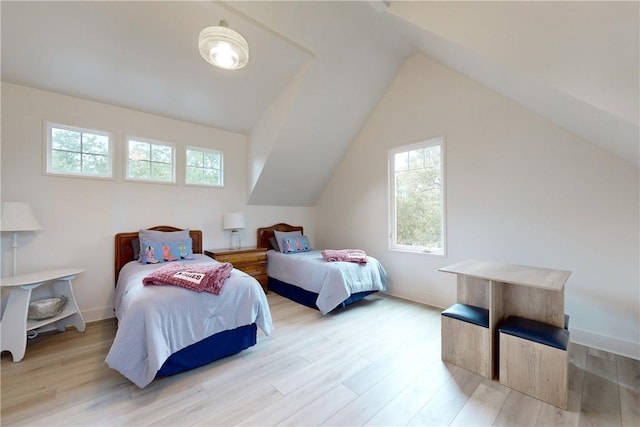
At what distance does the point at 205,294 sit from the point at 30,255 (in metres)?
2.19

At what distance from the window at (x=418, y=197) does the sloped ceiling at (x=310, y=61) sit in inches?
38.9

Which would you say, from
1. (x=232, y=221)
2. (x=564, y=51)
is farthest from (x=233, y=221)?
(x=564, y=51)

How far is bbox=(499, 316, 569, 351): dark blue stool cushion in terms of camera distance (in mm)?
1757

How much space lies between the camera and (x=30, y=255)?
109 inches

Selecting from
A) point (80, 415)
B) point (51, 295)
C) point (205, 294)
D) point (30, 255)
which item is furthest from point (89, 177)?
point (80, 415)

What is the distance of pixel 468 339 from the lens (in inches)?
83.4

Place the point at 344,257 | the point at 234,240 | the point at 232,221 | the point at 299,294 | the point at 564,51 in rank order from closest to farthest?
the point at 564,51 → the point at 344,257 → the point at 299,294 → the point at 232,221 → the point at 234,240

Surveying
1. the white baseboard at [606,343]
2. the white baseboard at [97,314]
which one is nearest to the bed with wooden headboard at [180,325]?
the white baseboard at [97,314]

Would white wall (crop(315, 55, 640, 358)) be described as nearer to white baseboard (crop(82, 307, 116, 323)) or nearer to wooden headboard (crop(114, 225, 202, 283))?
wooden headboard (crop(114, 225, 202, 283))

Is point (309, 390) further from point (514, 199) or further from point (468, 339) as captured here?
point (514, 199)

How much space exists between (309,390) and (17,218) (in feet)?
10.0

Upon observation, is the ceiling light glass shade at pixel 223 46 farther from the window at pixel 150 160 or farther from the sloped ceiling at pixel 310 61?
the window at pixel 150 160

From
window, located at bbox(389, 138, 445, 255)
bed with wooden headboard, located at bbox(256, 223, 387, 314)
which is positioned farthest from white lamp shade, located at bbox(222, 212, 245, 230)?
window, located at bbox(389, 138, 445, 255)

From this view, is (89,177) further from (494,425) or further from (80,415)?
(494,425)
